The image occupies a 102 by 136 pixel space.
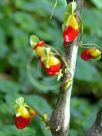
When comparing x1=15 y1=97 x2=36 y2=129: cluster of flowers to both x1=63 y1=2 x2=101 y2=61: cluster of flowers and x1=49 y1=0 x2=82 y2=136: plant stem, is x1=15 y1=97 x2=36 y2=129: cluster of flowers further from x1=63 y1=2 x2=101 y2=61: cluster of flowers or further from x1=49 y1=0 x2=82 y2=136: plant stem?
x1=63 y1=2 x2=101 y2=61: cluster of flowers

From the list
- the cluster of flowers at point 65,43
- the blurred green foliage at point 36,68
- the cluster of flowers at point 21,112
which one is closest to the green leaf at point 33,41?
the cluster of flowers at point 65,43

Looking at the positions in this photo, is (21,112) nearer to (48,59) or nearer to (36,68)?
(48,59)

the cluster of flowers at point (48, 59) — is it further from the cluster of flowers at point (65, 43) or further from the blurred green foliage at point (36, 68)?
the blurred green foliage at point (36, 68)

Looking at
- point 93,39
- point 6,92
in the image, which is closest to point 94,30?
point 93,39

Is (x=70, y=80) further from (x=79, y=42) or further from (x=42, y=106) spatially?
(x=42, y=106)

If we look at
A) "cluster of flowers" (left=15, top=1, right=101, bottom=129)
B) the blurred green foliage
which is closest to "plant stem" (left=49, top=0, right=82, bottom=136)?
"cluster of flowers" (left=15, top=1, right=101, bottom=129)

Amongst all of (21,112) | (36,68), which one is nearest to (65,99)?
(21,112)
